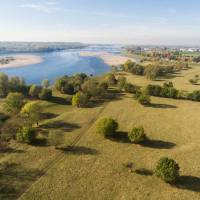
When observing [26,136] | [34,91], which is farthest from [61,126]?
[34,91]

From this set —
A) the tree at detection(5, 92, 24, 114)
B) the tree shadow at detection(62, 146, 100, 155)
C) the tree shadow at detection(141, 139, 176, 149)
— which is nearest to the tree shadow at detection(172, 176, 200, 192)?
the tree shadow at detection(141, 139, 176, 149)

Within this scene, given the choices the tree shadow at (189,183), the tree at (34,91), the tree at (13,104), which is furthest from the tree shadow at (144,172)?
the tree at (34,91)

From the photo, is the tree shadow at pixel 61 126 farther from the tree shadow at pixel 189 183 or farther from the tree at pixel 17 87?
the tree at pixel 17 87

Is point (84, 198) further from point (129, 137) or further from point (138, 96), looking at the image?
point (138, 96)

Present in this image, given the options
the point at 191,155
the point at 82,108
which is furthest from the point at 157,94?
the point at 191,155

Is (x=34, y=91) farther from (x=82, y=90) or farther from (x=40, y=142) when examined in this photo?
(x=40, y=142)
